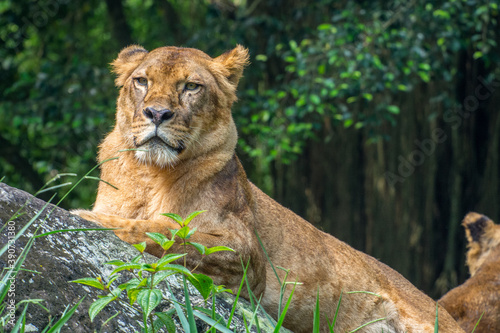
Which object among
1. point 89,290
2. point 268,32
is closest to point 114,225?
point 89,290

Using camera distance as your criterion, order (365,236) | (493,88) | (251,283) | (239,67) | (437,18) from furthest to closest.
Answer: (365,236) < (493,88) < (437,18) < (239,67) < (251,283)

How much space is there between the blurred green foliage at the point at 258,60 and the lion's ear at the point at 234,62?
10.0ft

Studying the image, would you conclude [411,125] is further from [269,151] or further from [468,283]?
[468,283]

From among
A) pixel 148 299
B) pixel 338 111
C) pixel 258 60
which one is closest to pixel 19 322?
pixel 148 299

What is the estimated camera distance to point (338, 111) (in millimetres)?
8570

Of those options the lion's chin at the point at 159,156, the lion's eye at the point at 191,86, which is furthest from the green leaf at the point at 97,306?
the lion's eye at the point at 191,86

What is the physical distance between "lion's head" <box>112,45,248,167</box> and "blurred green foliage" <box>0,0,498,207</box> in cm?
337

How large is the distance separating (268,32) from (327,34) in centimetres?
173

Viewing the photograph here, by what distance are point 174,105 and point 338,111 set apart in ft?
17.6

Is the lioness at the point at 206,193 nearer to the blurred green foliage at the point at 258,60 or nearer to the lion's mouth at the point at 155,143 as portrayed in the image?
the lion's mouth at the point at 155,143

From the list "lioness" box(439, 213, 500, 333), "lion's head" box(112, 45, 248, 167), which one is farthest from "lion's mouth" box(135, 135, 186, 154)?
"lioness" box(439, 213, 500, 333)

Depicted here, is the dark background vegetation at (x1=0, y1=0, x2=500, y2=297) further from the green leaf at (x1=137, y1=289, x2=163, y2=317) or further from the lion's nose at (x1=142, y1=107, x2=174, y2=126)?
the green leaf at (x1=137, y1=289, x2=163, y2=317)

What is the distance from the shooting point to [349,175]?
31.6 ft

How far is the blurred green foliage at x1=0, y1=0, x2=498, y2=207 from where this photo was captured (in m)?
7.30
